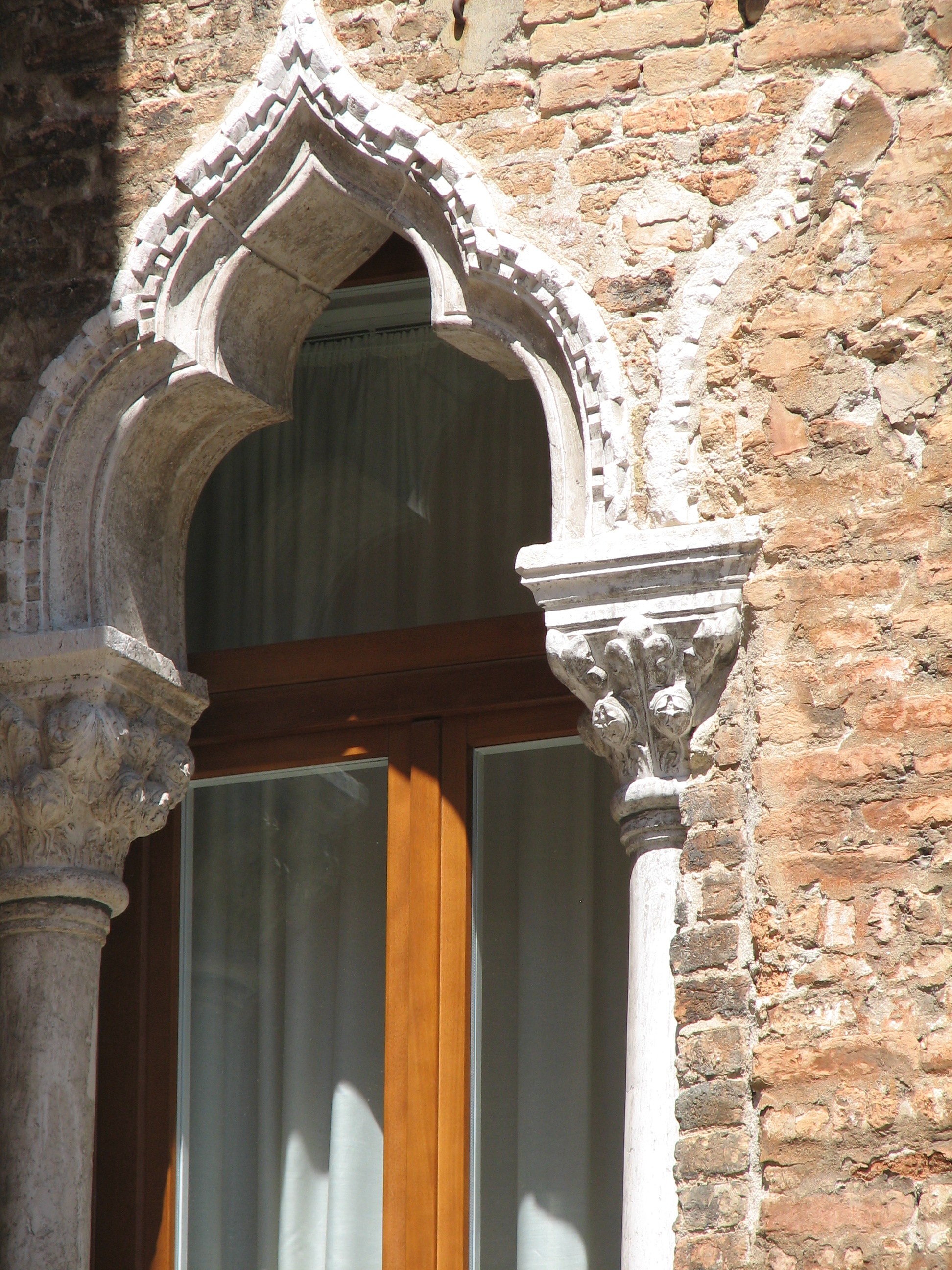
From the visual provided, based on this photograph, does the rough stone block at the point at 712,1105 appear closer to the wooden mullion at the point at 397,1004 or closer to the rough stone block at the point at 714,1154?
the rough stone block at the point at 714,1154

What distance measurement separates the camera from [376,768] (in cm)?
565

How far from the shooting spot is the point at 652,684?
466 cm

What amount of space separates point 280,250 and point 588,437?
939mm

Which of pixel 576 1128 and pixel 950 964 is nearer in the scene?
pixel 950 964

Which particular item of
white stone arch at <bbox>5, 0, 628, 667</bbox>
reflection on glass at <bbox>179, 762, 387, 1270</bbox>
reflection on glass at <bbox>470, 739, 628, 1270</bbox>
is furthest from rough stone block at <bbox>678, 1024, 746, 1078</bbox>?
white stone arch at <bbox>5, 0, 628, 667</bbox>

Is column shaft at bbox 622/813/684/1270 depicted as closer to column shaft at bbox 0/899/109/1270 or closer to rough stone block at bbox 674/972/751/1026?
rough stone block at bbox 674/972/751/1026

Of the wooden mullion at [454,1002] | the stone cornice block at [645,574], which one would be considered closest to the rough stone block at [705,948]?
the stone cornice block at [645,574]

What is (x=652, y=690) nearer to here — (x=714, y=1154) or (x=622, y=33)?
(x=714, y=1154)

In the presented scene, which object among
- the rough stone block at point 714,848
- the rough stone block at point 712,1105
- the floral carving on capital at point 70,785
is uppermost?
the floral carving on capital at point 70,785

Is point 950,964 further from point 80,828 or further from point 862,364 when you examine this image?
point 80,828

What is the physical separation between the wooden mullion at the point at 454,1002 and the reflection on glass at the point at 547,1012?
1.6 inches

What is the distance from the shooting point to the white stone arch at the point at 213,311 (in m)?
5.15

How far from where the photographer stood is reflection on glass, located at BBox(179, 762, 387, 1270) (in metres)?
5.40

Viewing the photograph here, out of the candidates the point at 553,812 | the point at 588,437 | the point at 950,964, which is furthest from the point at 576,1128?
the point at 588,437
